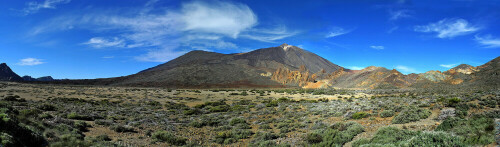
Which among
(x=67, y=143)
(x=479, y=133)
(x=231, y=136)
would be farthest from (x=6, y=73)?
(x=479, y=133)

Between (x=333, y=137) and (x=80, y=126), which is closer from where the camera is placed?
(x=333, y=137)

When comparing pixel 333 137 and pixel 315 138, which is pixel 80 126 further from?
pixel 333 137

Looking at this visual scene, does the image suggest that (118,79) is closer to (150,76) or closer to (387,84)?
(150,76)

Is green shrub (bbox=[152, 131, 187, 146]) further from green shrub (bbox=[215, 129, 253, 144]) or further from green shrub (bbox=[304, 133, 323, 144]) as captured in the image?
green shrub (bbox=[304, 133, 323, 144])

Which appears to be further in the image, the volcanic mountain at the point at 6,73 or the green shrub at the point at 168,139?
the volcanic mountain at the point at 6,73

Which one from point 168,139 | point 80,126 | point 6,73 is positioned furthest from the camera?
point 6,73

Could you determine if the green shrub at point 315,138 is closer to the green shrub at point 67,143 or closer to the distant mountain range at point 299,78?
the green shrub at point 67,143

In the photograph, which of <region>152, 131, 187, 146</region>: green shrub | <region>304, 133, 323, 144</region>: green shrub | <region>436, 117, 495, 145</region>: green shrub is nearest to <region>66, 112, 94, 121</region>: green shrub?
<region>152, 131, 187, 146</region>: green shrub

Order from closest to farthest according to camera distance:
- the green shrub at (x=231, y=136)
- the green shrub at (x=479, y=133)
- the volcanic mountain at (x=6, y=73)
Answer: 1. the green shrub at (x=479, y=133)
2. the green shrub at (x=231, y=136)
3. the volcanic mountain at (x=6, y=73)

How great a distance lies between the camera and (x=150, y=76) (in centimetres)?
12888

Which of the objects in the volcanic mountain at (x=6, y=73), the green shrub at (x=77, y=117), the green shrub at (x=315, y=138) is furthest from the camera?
the volcanic mountain at (x=6, y=73)

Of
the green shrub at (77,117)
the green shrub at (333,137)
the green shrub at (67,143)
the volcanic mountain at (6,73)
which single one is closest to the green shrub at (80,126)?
the green shrub at (77,117)

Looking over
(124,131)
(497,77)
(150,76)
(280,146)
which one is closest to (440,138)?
(280,146)

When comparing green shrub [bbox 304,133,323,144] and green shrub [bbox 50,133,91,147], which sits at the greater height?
green shrub [bbox 50,133,91,147]
